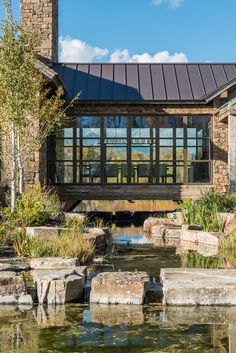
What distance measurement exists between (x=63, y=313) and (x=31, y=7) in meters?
19.9

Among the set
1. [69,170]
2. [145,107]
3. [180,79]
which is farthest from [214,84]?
[69,170]

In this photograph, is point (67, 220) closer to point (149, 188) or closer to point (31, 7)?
point (149, 188)

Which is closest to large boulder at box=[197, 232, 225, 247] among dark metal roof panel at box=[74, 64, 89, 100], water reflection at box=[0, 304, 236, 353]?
water reflection at box=[0, 304, 236, 353]

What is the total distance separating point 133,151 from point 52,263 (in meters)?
13.3

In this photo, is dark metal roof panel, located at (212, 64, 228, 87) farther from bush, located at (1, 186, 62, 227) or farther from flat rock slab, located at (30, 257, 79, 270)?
flat rock slab, located at (30, 257, 79, 270)

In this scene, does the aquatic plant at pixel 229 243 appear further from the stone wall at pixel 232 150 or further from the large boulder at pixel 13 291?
the stone wall at pixel 232 150

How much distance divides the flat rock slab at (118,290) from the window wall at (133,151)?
14651mm

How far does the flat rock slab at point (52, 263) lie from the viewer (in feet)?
31.7

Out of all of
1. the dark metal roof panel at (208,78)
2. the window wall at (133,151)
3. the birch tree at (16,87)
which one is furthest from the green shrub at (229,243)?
the dark metal roof panel at (208,78)

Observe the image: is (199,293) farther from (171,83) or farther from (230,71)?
(230,71)

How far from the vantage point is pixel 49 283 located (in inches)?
315

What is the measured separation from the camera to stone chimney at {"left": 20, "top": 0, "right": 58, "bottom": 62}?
2530cm

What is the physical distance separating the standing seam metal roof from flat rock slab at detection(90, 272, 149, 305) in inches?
573

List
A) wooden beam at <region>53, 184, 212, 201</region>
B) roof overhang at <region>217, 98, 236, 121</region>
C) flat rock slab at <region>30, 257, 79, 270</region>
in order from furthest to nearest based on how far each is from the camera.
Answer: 1. wooden beam at <region>53, 184, 212, 201</region>
2. roof overhang at <region>217, 98, 236, 121</region>
3. flat rock slab at <region>30, 257, 79, 270</region>
